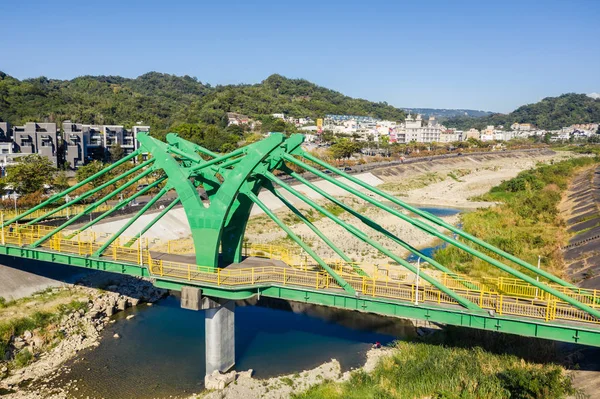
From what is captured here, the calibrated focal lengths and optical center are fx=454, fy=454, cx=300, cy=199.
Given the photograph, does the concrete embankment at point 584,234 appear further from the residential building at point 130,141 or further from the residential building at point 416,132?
the residential building at point 416,132

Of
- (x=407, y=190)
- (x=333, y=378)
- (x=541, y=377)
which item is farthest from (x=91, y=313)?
(x=407, y=190)

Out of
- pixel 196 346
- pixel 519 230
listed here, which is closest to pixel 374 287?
pixel 196 346

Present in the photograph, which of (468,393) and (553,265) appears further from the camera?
(553,265)

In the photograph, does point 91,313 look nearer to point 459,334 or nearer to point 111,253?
point 111,253

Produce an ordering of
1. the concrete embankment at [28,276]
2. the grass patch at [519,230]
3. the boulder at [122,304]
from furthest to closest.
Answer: the grass patch at [519,230]
the boulder at [122,304]
the concrete embankment at [28,276]

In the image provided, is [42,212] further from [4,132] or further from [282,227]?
[4,132]

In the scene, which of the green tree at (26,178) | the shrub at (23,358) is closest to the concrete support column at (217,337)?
the shrub at (23,358)
